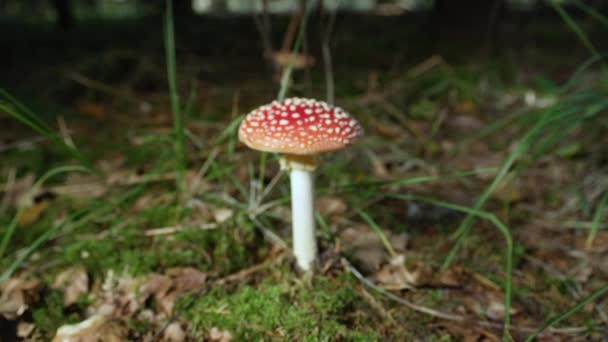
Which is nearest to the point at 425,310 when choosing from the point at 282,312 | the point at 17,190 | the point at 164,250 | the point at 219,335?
the point at 282,312

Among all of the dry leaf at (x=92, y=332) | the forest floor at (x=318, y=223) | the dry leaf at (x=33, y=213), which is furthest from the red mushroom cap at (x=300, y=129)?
the dry leaf at (x=33, y=213)

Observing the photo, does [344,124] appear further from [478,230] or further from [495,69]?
[495,69]

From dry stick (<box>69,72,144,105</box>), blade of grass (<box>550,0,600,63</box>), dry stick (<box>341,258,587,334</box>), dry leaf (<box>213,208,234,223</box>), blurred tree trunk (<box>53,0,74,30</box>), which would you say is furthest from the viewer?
blurred tree trunk (<box>53,0,74,30</box>)

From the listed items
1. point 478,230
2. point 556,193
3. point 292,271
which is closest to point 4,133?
point 292,271

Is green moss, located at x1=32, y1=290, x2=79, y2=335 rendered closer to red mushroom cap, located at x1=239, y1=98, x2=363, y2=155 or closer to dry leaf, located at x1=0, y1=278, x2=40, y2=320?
dry leaf, located at x1=0, y1=278, x2=40, y2=320

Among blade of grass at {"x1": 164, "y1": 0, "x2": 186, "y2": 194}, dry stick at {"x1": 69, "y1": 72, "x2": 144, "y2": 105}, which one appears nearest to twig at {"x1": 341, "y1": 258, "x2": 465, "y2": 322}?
blade of grass at {"x1": 164, "y1": 0, "x2": 186, "y2": 194}

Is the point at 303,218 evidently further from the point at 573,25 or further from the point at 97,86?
the point at 97,86

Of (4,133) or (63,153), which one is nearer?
(63,153)
